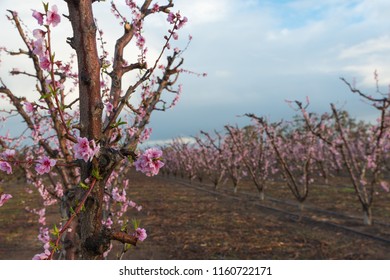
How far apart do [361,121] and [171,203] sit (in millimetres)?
35518

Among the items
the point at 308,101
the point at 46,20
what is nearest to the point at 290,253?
the point at 308,101

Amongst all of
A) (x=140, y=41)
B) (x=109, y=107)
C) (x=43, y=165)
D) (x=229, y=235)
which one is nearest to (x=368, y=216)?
(x=229, y=235)

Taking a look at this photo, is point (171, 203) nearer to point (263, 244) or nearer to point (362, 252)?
point (263, 244)

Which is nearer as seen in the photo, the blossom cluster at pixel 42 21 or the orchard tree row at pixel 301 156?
the blossom cluster at pixel 42 21

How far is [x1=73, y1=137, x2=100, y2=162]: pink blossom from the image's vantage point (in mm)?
1692

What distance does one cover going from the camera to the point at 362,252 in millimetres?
8219

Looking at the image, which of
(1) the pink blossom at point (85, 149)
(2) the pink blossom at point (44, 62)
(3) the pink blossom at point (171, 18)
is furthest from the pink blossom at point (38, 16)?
(3) the pink blossom at point (171, 18)

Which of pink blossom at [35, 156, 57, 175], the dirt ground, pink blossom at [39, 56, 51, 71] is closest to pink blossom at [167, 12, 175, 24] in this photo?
pink blossom at [39, 56, 51, 71]

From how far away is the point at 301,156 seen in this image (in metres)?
27.8

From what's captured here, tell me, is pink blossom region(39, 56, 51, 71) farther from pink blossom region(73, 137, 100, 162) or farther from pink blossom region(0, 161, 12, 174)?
pink blossom region(73, 137, 100, 162)

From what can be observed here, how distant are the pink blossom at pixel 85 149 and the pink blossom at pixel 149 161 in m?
0.32

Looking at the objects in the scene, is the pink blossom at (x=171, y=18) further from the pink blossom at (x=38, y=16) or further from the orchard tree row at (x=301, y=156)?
the orchard tree row at (x=301, y=156)

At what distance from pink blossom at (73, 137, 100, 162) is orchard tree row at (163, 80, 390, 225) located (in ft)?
32.4

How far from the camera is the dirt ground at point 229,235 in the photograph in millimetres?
8359
